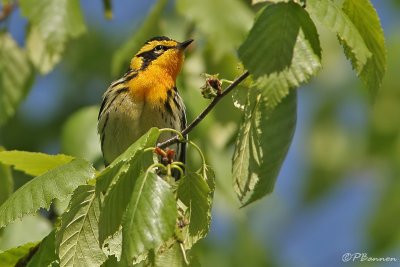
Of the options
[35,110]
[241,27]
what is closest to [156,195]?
[241,27]

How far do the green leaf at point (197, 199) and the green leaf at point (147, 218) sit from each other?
11.1 inches

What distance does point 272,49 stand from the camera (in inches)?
96.4

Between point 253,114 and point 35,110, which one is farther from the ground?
point 35,110

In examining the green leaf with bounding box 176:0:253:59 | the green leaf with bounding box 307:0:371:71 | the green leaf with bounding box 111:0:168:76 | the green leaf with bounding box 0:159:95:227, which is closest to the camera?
the green leaf with bounding box 307:0:371:71

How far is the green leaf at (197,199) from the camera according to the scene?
112 inches

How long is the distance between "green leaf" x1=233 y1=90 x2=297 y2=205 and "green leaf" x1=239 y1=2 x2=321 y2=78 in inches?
4.8

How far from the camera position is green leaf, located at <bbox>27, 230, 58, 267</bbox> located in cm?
321

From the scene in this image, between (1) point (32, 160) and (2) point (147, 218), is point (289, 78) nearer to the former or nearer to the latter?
(2) point (147, 218)

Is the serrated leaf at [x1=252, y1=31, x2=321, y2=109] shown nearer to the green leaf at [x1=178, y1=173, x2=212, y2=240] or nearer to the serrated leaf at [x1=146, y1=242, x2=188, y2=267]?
the green leaf at [x1=178, y1=173, x2=212, y2=240]

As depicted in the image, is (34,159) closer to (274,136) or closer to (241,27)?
(274,136)

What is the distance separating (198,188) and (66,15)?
2028 millimetres

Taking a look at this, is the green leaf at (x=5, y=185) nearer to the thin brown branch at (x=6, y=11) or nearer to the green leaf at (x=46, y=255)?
the green leaf at (x=46, y=255)

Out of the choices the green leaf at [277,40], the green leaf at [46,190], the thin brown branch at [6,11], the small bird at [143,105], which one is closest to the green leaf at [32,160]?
the green leaf at [46,190]

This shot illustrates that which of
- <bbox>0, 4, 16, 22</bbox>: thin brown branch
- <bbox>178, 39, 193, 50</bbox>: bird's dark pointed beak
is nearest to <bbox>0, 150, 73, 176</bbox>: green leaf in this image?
<bbox>178, 39, 193, 50</bbox>: bird's dark pointed beak
